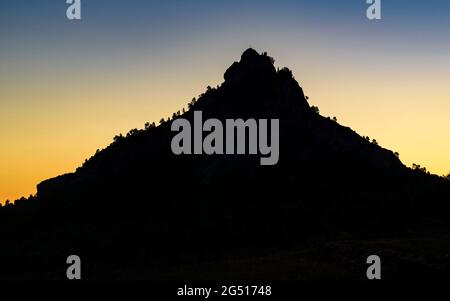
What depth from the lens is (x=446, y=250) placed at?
4291 cm

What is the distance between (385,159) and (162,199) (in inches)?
1696

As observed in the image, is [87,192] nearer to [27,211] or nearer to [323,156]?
[27,211]

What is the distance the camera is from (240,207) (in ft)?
316

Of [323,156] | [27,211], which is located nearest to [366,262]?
[323,156]

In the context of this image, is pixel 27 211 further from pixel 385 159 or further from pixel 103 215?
pixel 385 159

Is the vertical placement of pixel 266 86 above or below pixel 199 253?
above

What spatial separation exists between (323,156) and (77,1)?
80.8 metres

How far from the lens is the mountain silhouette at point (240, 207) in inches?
2184

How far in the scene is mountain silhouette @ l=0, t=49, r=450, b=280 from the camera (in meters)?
55.5

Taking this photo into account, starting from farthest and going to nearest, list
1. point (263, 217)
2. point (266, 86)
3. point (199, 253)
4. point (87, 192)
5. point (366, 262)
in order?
point (266, 86) < point (87, 192) < point (263, 217) < point (199, 253) < point (366, 262)
